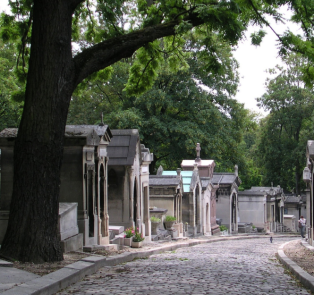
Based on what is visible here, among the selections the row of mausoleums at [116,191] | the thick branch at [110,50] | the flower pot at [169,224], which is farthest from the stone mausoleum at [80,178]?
the flower pot at [169,224]

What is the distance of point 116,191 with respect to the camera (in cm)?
1767

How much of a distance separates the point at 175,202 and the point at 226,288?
1717 cm

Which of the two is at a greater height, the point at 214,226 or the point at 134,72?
the point at 134,72

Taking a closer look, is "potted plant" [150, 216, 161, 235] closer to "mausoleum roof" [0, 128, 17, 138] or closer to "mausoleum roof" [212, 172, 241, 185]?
"mausoleum roof" [0, 128, 17, 138]

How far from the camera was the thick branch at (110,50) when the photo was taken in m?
8.80

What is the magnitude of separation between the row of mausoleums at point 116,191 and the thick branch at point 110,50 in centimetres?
288

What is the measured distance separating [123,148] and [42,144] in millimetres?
9719

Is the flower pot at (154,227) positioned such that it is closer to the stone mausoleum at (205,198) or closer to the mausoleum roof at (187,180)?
the mausoleum roof at (187,180)

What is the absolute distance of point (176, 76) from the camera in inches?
1320

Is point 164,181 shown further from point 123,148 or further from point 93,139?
point 93,139

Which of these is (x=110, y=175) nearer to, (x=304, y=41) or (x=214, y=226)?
(x=304, y=41)

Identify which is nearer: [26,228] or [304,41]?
[26,228]

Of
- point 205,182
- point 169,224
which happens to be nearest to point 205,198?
point 205,182

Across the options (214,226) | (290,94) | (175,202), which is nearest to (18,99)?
(175,202)
